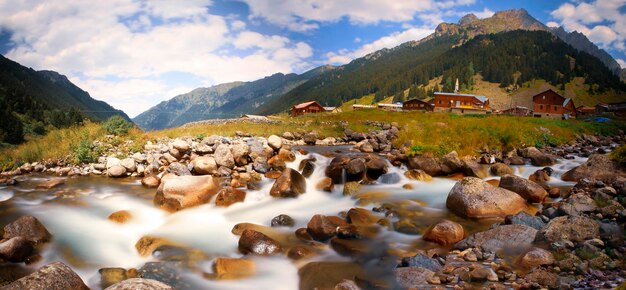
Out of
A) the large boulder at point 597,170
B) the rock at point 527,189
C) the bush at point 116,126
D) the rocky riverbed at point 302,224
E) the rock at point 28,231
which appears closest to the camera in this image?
the rocky riverbed at point 302,224

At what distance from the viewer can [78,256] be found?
9.94m

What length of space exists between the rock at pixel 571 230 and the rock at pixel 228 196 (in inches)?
444

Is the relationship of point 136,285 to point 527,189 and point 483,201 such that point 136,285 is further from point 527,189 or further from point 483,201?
point 527,189

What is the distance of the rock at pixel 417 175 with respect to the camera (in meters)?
18.0

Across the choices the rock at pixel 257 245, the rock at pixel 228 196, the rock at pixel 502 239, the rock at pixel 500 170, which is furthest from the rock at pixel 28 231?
the rock at pixel 500 170

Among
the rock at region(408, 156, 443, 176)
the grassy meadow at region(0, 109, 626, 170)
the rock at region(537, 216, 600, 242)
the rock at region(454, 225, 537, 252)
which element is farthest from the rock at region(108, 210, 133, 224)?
the rock at region(408, 156, 443, 176)

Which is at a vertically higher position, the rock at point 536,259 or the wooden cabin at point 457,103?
the wooden cabin at point 457,103

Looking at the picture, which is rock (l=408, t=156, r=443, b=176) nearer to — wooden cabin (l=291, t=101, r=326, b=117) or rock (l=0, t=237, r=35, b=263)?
rock (l=0, t=237, r=35, b=263)

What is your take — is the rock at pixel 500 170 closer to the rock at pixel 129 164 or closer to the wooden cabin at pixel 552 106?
the rock at pixel 129 164

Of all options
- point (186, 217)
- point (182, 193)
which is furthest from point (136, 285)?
point (182, 193)

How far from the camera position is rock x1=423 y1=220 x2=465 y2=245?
1026 cm

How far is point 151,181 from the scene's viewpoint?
16359 millimetres

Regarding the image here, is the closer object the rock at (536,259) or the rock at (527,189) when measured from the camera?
the rock at (536,259)

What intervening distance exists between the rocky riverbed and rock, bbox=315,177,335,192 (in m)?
0.11
